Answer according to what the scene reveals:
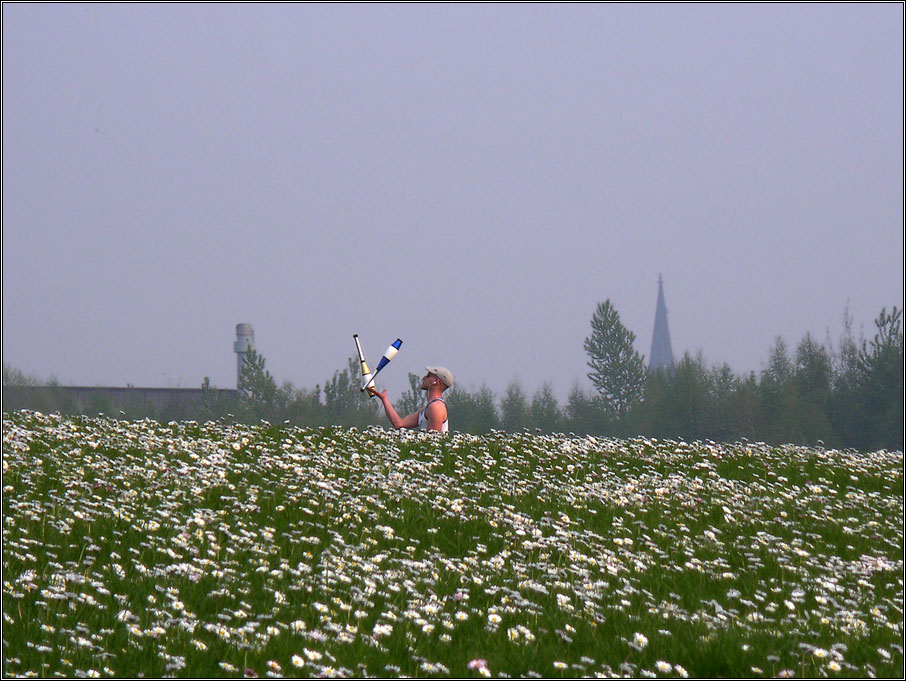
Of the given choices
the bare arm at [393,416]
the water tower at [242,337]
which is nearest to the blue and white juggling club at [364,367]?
the bare arm at [393,416]

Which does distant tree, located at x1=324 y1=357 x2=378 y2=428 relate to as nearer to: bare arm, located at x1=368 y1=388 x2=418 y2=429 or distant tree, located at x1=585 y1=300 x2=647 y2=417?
distant tree, located at x1=585 y1=300 x2=647 y2=417

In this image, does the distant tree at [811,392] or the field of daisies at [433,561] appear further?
the distant tree at [811,392]

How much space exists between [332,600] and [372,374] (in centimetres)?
902

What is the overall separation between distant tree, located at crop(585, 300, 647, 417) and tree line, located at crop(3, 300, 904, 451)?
0.06 meters

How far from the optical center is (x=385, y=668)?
6.90m

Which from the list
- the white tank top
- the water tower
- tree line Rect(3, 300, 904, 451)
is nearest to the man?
the white tank top

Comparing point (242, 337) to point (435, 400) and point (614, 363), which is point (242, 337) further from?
point (435, 400)

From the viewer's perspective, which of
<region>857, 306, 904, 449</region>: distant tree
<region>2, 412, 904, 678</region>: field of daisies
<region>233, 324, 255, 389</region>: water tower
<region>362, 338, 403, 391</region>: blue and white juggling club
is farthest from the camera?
<region>233, 324, 255, 389</region>: water tower

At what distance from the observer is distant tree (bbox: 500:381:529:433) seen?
63.7 m

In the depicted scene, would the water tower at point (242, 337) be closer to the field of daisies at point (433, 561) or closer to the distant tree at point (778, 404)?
the distant tree at point (778, 404)

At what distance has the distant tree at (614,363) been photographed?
2473 inches

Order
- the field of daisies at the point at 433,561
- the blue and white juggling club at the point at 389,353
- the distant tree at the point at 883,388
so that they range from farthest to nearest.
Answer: the distant tree at the point at 883,388
the blue and white juggling club at the point at 389,353
the field of daisies at the point at 433,561

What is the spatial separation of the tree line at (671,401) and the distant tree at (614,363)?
0.06 meters

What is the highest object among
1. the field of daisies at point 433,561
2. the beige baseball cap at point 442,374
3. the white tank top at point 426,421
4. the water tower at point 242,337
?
the water tower at point 242,337
